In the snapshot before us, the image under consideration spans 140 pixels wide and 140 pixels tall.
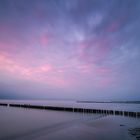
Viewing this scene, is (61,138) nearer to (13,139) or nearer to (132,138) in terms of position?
(13,139)

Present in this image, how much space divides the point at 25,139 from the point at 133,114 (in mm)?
27172

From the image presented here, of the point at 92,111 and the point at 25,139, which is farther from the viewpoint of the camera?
the point at 92,111

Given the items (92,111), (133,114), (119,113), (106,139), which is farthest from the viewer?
(92,111)

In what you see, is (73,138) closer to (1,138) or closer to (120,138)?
(120,138)

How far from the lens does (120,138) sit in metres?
13.7

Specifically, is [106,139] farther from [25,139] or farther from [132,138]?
[25,139]

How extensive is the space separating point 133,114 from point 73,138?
80.4 feet

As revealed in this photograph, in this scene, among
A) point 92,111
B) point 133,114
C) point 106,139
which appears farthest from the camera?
point 92,111

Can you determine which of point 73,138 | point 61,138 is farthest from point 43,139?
point 73,138

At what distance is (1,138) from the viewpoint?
14.6 meters

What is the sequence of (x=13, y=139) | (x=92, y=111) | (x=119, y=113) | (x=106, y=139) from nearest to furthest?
1. (x=106, y=139)
2. (x=13, y=139)
3. (x=119, y=113)
4. (x=92, y=111)

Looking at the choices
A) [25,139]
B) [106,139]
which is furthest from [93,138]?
[25,139]

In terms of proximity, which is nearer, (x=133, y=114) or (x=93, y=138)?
(x=93, y=138)

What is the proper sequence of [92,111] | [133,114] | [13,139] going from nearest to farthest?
[13,139] < [133,114] < [92,111]
